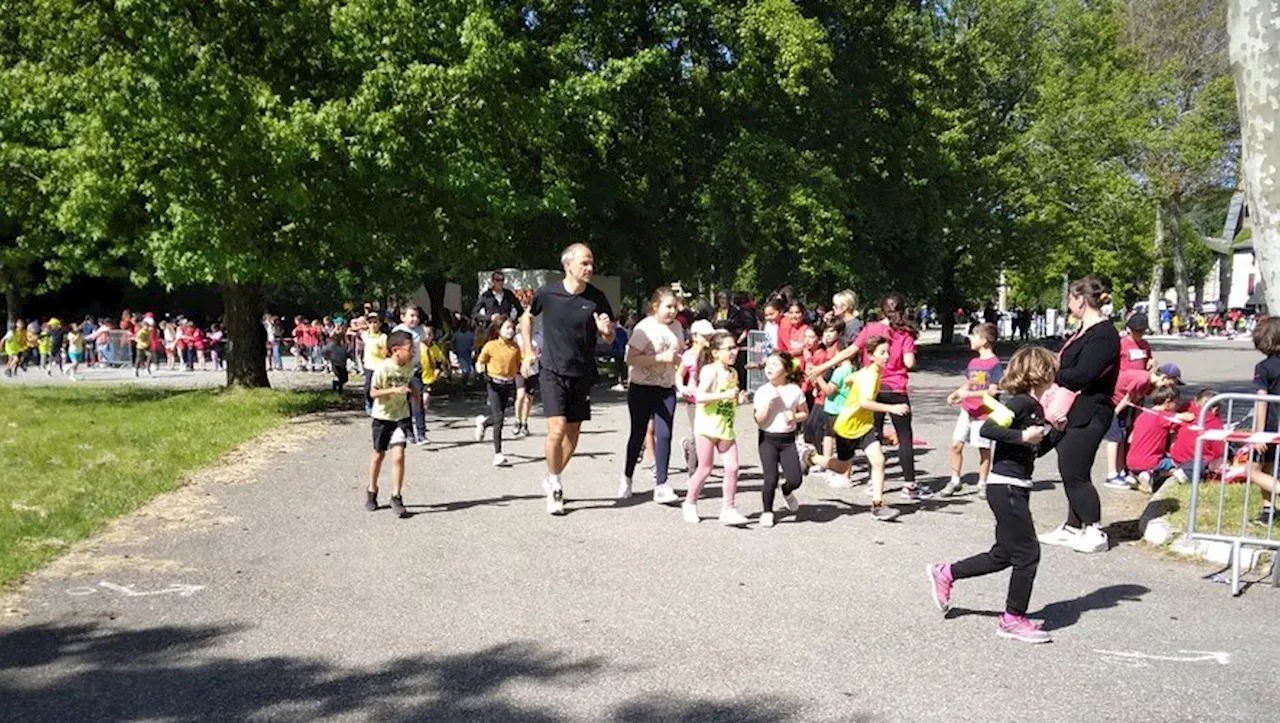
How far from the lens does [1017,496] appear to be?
5531mm

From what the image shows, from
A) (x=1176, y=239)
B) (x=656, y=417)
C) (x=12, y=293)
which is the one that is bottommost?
(x=656, y=417)

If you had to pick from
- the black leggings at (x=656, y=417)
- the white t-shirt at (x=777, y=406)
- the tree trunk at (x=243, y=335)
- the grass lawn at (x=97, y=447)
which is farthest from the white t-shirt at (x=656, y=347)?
the tree trunk at (x=243, y=335)

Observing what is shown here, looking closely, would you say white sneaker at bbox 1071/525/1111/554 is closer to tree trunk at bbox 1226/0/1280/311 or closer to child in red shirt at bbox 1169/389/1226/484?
child in red shirt at bbox 1169/389/1226/484

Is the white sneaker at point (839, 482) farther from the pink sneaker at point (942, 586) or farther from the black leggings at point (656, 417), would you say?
the pink sneaker at point (942, 586)

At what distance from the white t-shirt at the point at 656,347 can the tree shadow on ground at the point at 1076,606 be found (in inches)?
132

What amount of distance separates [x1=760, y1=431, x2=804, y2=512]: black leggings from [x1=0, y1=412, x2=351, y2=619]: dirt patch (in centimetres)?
404

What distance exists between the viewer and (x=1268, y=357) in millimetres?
7906

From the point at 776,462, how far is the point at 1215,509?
10.6ft

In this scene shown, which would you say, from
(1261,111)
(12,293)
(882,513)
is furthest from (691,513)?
(12,293)

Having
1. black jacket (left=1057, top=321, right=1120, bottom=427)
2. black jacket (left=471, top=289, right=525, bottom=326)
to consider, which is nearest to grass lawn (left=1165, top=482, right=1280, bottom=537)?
black jacket (left=1057, top=321, right=1120, bottom=427)

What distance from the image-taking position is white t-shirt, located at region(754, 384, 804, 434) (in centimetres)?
800

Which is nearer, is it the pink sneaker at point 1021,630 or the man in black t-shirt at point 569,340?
the pink sneaker at point 1021,630

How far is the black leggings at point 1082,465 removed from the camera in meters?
7.32

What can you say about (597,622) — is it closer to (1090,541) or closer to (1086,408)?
(1090,541)
